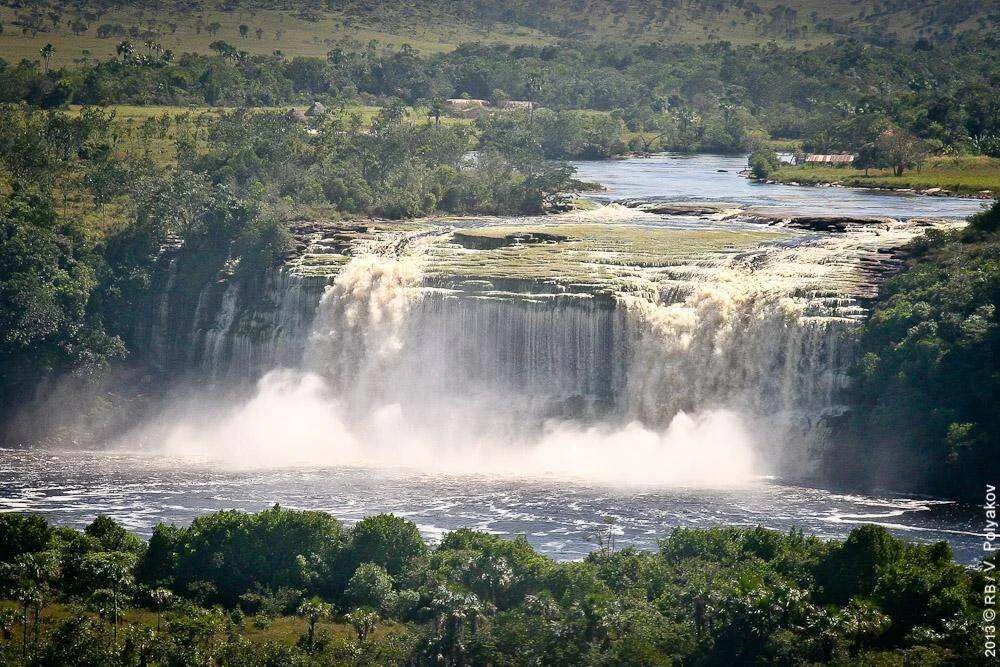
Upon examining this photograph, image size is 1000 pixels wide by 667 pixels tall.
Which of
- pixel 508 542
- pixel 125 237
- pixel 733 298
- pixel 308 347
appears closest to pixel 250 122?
pixel 125 237

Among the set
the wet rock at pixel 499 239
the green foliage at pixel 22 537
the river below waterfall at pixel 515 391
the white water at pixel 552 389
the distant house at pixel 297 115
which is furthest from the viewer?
the distant house at pixel 297 115

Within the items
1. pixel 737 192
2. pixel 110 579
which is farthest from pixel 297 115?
pixel 110 579

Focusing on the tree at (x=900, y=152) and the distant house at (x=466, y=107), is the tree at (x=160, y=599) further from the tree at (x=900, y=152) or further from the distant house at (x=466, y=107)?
the distant house at (x=466, y=107)


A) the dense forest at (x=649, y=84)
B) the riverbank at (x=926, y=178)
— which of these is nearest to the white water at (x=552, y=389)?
the riverbank at (x=926, y=178)

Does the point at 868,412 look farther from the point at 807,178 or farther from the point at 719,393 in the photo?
the point at 807,178

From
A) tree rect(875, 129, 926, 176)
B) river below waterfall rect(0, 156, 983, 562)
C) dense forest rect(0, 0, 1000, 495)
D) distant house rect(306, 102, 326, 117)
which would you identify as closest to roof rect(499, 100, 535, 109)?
dense forest rect(0, 0, 1000, 495)

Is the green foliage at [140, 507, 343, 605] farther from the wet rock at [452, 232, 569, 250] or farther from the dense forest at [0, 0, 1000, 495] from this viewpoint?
the wet rock at [452, 232, 569, 250]
